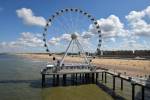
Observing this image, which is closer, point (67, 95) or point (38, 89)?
point (67, 95)

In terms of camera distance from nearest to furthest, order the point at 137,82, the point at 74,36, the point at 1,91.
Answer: the point at 137,82 < the point at 1,91 < the point at 74,36

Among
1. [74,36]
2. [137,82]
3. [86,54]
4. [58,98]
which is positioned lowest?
[58,98]

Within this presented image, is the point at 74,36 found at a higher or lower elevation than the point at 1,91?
higher

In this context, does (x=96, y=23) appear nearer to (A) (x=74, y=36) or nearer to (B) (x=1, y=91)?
(A) (x=74, y=36)

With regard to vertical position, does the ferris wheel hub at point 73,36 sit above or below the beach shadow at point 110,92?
above

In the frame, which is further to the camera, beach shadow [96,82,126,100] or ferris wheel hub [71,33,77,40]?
ferris wheel hub [71,33,77,40]

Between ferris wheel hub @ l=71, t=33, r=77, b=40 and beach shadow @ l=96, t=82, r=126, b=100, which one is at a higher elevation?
ferris wheel hub @ l=71, t=33, r=77, b=40

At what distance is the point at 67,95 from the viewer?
3500cm

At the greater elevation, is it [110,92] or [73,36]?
[73,36]

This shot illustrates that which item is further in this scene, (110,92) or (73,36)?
(73,36)

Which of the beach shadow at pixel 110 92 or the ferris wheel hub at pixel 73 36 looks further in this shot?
the ferris wheel hub at pixel 73 36

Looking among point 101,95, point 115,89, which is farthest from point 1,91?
point 115,89

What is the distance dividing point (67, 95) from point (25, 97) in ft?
18.8

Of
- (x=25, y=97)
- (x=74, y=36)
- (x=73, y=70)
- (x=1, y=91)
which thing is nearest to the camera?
(x=25, y=97)
